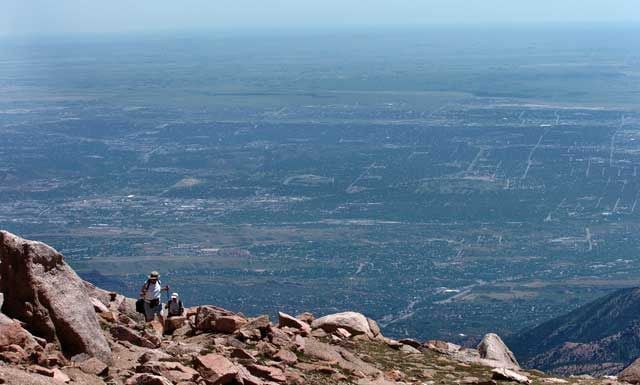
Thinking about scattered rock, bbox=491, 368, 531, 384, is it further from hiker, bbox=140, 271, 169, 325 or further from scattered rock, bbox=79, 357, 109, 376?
scattered rock, bbox=79, 357, 109, 376

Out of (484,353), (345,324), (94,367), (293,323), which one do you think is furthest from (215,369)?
(484,353)

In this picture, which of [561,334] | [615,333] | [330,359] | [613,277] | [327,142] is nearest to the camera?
[330,359]

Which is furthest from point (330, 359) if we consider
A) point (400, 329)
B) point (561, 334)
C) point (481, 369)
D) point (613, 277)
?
point (613, 277)

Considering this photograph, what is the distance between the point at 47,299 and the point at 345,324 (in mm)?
7607

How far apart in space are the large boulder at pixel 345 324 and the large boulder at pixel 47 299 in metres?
6.44

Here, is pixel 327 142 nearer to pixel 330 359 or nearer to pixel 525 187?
pixel 525 187

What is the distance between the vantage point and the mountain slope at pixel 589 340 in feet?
166

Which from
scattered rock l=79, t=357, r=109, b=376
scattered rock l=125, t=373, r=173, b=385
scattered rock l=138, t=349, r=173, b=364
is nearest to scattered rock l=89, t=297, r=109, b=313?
scattered rock l=138, t=349, r=173, b=364

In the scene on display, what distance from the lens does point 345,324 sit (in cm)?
2300

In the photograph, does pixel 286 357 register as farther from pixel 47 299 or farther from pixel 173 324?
pixel 47 299

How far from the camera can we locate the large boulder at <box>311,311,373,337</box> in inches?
899

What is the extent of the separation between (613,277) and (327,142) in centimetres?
8444

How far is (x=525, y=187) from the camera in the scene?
133750 mm

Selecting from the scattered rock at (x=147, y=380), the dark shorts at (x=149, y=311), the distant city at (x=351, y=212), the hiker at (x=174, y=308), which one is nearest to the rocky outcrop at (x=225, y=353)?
the scattered rock at (x=147, y=380)
